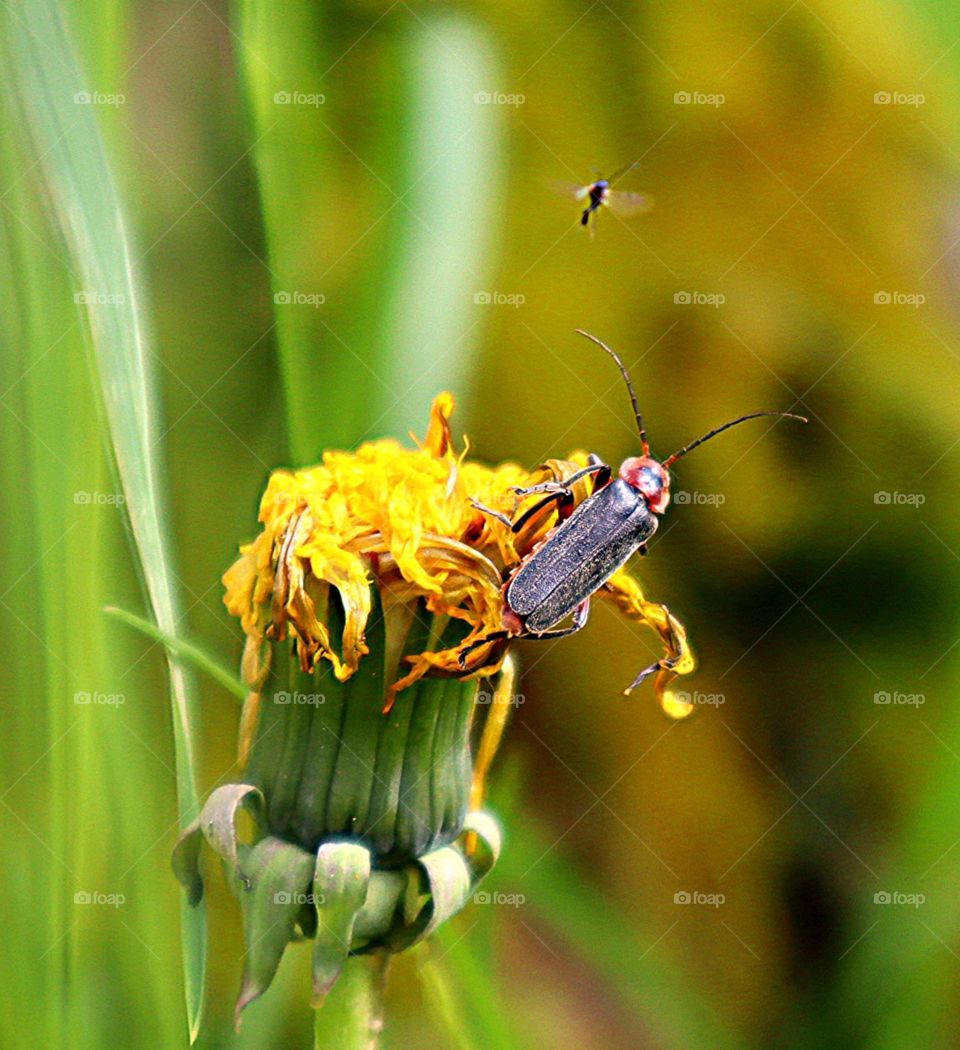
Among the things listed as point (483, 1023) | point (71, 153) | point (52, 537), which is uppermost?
point (71, 153)

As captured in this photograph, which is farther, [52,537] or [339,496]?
[52,537]

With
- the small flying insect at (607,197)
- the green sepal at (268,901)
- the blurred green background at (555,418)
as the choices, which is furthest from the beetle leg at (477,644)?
the small flying insect at (607,197)

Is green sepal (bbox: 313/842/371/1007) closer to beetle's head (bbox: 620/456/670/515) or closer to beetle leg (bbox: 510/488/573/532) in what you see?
beetle leg (bbox: 510/488/573/532)

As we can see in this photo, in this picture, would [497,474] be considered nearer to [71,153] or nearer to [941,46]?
[71,153]

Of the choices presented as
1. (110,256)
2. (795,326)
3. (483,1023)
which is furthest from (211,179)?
(483,1023)

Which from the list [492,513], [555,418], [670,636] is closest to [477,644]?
[492,513]

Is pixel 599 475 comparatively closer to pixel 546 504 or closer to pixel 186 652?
pixel 546 504

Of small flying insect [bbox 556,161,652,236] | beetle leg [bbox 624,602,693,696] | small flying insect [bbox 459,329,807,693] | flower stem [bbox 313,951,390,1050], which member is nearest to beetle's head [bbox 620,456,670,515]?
small flying insect [bbox 459,329,807,693]
